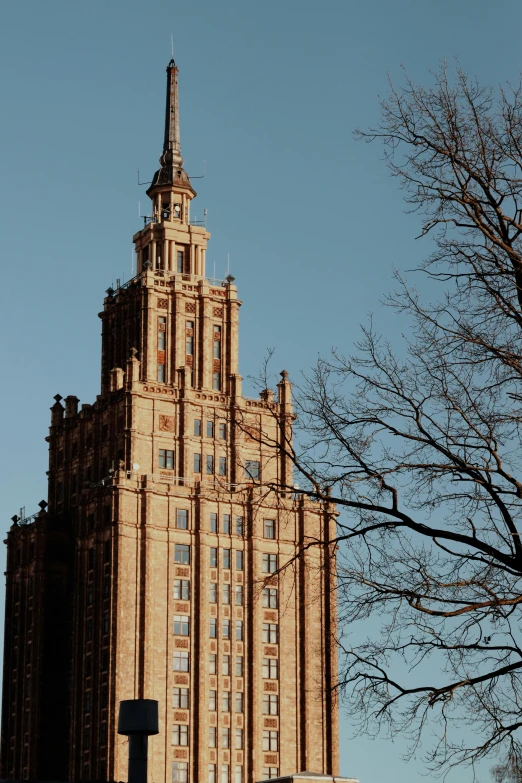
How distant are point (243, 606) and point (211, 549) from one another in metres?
5.83

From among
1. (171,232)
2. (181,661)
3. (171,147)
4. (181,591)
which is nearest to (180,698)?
(181,661)

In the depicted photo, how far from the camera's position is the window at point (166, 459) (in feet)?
462

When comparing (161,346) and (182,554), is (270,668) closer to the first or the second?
(182,554)

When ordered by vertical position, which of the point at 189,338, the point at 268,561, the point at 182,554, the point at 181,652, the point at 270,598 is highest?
the point at 189,338

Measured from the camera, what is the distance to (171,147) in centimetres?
16075

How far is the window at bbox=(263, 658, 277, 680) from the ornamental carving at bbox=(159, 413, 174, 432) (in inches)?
889

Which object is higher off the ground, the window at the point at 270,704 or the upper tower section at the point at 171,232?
the upper tower section at the point at 171,232

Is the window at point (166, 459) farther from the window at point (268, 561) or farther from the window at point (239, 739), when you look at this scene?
the window at point (239, 739)

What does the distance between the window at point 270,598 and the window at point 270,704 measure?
25.4 feet

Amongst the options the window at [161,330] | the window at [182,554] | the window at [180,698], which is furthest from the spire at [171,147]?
the window at [180,698]

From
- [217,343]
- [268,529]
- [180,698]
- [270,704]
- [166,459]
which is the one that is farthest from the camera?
[217,343]

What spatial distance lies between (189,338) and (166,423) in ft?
31.4

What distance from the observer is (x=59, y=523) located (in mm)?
147250

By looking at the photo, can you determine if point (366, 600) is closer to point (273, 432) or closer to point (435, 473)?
point (435, 473)
